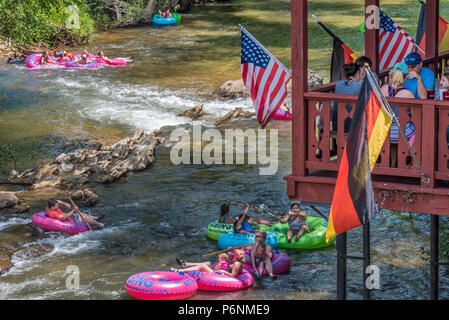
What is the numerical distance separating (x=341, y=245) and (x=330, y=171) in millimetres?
1034

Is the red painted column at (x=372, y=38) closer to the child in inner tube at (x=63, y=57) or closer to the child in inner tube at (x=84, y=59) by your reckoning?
the child in inner tube at (x=84, y=59)

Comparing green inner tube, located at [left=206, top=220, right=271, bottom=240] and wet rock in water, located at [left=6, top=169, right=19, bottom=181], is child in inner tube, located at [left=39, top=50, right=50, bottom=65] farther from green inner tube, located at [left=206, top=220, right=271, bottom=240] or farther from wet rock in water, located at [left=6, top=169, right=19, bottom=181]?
green inner tube, located at [left=206, top=220, right=271, bottom=240]

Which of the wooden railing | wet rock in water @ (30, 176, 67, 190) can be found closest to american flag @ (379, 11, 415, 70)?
the wooden railing

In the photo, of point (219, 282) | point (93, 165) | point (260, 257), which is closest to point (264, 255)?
point (260, 257)

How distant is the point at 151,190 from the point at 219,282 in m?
6.91

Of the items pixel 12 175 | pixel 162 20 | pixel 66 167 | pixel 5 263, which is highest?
pixel 162 20

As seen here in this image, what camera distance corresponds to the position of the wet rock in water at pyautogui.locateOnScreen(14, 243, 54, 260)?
1674 cm

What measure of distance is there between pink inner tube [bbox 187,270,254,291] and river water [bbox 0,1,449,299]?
195mm

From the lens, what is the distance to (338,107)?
986cm

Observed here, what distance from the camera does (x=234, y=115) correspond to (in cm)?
2756

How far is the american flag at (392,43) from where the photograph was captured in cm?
1533

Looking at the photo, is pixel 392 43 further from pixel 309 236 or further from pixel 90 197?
pixel 90 197
